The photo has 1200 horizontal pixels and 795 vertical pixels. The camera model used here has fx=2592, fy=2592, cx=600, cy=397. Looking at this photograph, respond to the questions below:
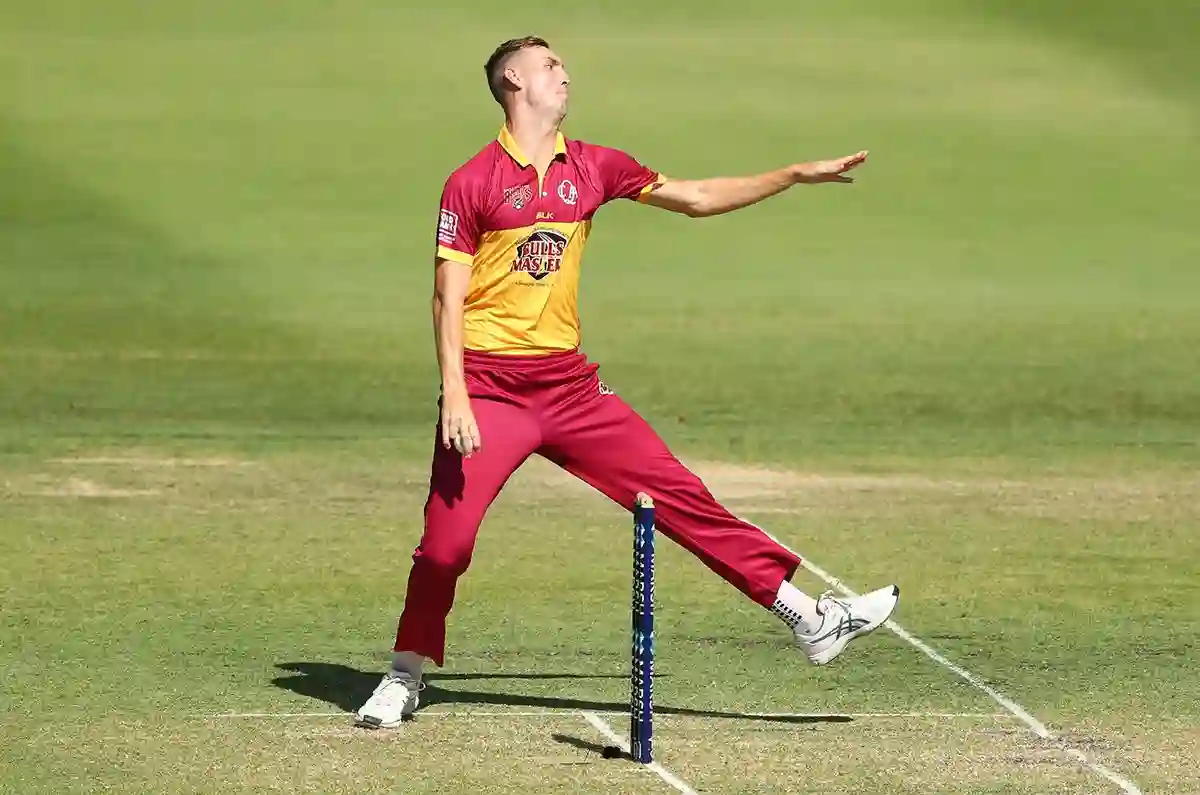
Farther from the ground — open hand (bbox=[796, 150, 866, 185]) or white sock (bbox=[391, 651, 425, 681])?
open hand (bbox=[796, 150, 866, 185])

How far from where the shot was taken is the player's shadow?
9.59m

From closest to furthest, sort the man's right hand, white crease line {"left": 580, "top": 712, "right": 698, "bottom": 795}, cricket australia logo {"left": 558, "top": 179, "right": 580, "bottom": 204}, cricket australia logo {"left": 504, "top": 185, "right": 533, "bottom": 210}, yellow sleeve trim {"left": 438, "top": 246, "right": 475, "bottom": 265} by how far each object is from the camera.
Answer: white crease line {"left": 580, "top": 712, "right": 698, "bottom": 795}, the man's right hand, yellow sleeve trim {"left": 438, "top": 246, "right": 475, "bottom": 265}, cricket australia logo {"left": 504, "top": 185, "right": 533, "bottom": 210}, cricket australia logo {"left": 558, "top": 179, "right": 580, "bottom": 204}

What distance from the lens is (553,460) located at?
9.45 meters

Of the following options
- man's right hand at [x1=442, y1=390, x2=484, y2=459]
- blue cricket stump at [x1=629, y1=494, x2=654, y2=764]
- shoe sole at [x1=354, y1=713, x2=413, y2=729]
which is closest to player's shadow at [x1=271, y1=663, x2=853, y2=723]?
shoe sole at [x1=354, y1=713, x2=413, y2=729]

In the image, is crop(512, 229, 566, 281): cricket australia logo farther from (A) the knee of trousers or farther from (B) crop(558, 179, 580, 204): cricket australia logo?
(A) the knee of trousers

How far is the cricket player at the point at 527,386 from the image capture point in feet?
30.3

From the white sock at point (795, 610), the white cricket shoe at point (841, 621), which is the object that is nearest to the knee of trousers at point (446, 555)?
the white sock at point (795, 610)

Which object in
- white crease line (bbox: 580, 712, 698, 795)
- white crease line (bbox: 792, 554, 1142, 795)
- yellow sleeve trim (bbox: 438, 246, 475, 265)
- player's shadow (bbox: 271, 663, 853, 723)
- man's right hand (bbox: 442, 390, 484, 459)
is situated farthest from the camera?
player's shadow (bbox: 271, 663, 853, 723)

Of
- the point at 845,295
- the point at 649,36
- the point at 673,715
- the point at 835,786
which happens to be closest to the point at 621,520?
the point at 673,715

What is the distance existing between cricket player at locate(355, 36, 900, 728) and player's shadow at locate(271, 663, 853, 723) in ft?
0.97

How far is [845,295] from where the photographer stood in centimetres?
2169

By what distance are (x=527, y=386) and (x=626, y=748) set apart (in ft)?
4.47

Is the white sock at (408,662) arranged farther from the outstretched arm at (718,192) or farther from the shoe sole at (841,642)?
the outstretched arm at (718,192)

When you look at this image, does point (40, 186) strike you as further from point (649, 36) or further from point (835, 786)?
point (835, 786)
